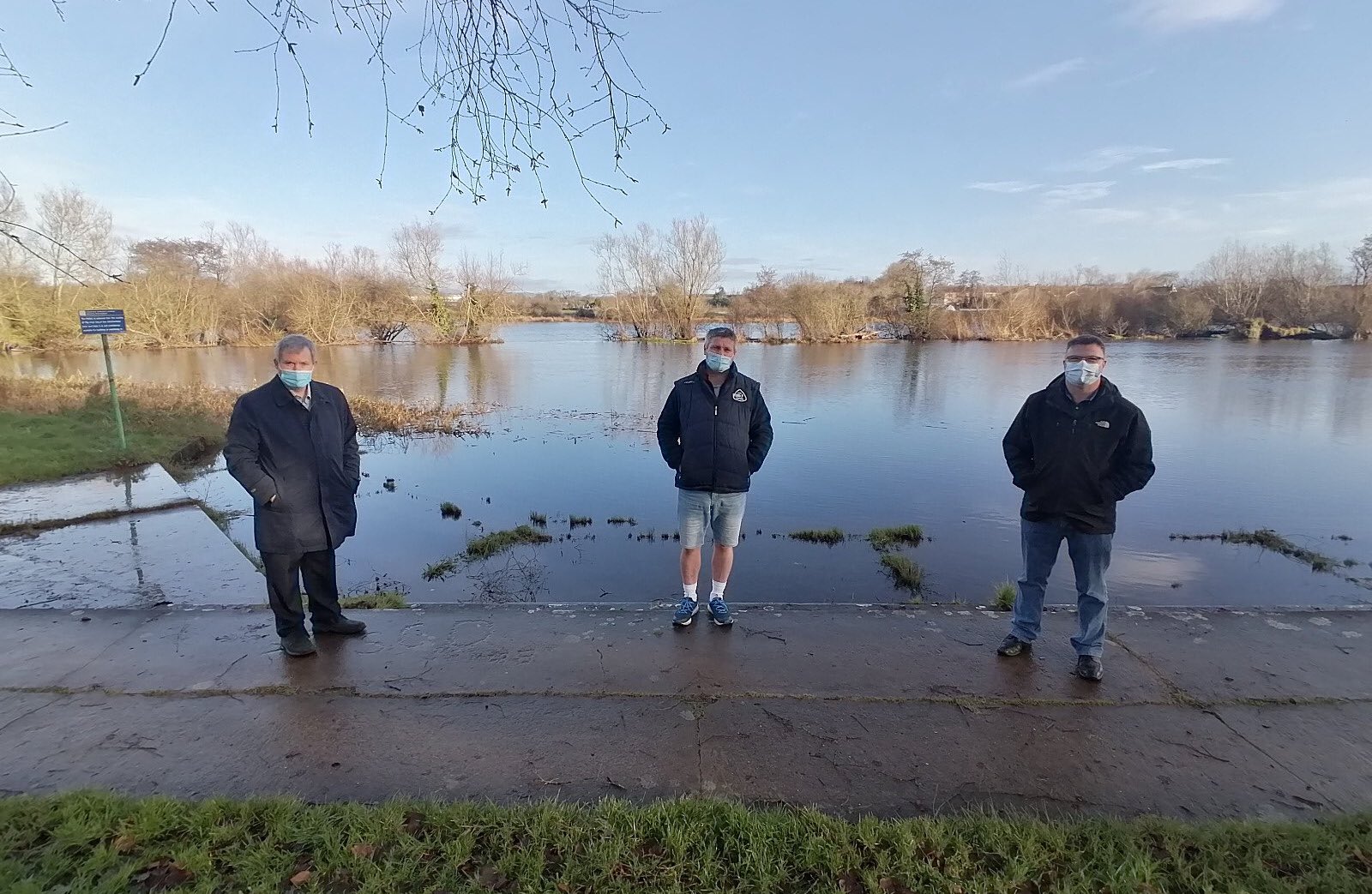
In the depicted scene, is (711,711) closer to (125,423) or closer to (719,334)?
(719,334)

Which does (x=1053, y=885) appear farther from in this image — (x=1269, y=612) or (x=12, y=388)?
(x=12, y=388)

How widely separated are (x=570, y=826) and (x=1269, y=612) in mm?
4803

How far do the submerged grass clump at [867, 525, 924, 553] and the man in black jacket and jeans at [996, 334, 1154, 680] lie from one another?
4.98 m

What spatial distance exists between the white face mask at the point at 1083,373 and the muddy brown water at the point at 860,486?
3.93 meters

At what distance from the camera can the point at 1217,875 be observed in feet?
6.93

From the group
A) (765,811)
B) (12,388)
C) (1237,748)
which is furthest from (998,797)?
(12,388)

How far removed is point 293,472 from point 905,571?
638 cm

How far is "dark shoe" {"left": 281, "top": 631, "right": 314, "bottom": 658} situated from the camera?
3713mm

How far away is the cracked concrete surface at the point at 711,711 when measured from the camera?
2643 millimetres

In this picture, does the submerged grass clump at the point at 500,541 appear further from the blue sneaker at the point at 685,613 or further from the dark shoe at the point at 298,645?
the blue sneaker at the point at 685,613

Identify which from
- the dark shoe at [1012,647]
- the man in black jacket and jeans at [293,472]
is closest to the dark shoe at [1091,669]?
the dark shoe at [1012,647]

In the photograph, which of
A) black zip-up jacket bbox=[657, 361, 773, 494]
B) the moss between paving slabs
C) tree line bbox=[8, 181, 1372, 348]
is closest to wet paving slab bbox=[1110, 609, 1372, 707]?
the moss between paving slabs

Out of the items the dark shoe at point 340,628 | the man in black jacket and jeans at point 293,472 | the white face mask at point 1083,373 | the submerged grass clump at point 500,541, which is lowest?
the submerged grass clump at point 500,541

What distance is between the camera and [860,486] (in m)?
12.0
